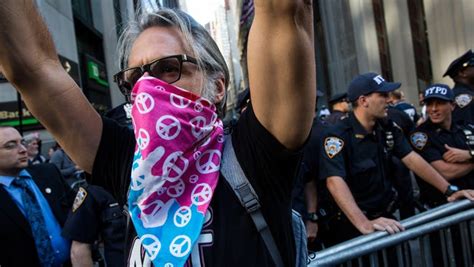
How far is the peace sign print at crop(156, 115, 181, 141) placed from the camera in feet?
3.79

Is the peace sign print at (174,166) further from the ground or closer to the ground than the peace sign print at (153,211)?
further from the ground

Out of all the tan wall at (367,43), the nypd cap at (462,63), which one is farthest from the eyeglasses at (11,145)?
the tan wall at (367,43)

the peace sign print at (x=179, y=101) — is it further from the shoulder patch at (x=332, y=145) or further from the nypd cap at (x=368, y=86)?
the nypd cap at (x=368, y=86)

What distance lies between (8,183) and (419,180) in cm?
358

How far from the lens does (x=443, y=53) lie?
44.3ft

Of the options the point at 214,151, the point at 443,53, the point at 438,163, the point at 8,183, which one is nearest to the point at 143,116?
the point at 214,151

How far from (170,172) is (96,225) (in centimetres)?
201

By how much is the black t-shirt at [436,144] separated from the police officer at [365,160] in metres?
0.35

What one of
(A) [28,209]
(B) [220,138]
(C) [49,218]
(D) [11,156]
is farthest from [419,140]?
(B) [220,138]

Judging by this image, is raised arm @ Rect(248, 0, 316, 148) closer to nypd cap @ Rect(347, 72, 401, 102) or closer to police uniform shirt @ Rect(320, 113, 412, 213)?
police uniform shirt @ Rect(320, 113, 412, 213)

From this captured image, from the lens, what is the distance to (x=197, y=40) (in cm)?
136

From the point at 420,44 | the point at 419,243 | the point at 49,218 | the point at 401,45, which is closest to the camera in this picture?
the point at 419,243

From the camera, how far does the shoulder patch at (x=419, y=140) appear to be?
443cm

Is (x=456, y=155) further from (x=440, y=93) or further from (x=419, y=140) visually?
(x=440, y=93)
